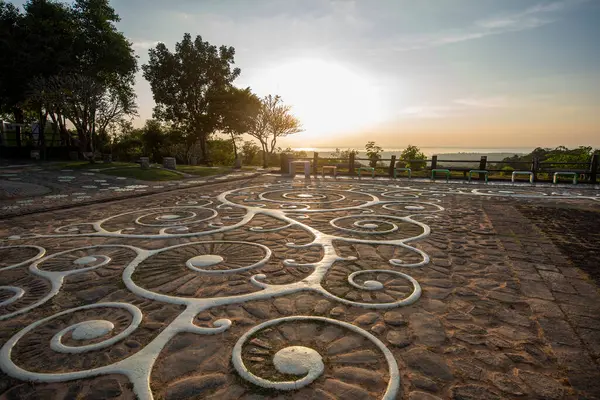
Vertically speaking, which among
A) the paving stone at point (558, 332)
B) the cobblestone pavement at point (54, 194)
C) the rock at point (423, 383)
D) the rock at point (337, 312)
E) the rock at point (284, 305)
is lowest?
the rock at point (423, 383)

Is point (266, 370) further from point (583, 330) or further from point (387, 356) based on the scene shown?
point (583, 330)

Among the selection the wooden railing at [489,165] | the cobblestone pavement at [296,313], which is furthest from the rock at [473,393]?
the wooden railing at [489,165]

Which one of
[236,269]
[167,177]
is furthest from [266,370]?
[167,177]

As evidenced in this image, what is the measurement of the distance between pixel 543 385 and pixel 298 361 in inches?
62.0

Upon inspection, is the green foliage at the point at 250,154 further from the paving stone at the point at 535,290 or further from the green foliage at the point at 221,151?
the paving stone at the point at 535,290

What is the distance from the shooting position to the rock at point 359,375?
1940 mm

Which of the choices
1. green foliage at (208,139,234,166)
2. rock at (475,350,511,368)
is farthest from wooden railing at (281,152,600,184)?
green foliage at (208,139,234,166)

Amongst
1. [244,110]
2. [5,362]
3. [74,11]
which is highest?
[74,11]

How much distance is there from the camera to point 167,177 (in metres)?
14.6

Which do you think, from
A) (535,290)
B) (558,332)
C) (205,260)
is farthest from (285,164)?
(558,332)

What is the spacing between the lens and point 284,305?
2863mm

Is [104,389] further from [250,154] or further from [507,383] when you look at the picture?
[250,154]

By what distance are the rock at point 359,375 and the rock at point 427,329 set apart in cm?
56

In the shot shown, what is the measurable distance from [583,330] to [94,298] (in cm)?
440
